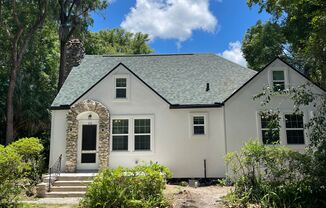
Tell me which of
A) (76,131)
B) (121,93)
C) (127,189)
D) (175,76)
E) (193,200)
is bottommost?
(193,200)

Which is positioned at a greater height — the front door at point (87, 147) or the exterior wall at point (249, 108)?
the exterior wall at point (249, 108)

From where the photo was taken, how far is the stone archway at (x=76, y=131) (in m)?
15.2

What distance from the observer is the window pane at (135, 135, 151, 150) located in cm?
1566

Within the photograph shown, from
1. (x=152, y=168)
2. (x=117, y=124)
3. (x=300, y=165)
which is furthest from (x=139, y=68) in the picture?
(x=300, y=165)

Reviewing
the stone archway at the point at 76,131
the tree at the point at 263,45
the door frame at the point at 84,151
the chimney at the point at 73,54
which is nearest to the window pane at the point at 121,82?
the stone archway at the point at 76,131

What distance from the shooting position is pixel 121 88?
53.1 feet

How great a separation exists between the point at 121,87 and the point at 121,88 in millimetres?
62

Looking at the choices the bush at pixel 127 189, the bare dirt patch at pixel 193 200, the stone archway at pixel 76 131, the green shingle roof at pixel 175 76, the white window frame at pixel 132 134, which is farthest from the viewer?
the green shingle roof at pixel 175 76

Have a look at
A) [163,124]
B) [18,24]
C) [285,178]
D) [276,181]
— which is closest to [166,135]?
[163,124]

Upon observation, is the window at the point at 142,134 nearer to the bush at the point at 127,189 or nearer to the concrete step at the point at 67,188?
the concrete step at the point at 67,188

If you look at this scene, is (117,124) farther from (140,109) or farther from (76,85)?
(76,85)

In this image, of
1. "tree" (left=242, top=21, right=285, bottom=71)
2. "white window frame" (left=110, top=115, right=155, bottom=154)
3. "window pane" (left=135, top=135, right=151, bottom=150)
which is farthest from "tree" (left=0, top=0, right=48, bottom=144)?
"tree" (left=242, top=21, right=285, bottom=71)

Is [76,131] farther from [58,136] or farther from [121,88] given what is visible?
[121,88]

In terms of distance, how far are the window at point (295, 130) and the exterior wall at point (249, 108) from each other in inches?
11.6
